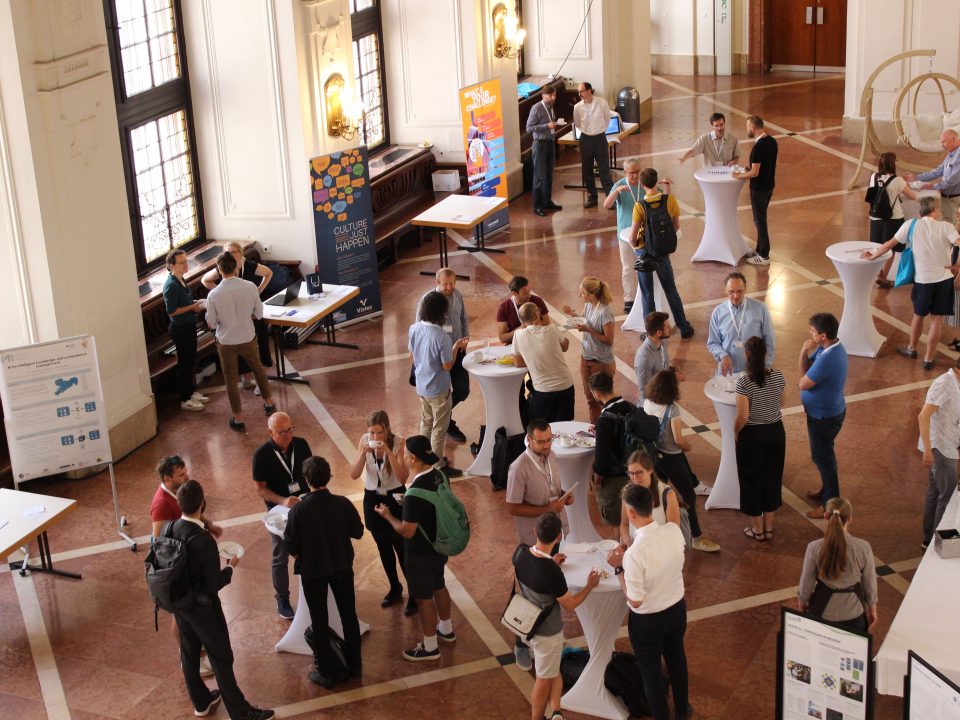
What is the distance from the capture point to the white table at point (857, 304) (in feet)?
36.5

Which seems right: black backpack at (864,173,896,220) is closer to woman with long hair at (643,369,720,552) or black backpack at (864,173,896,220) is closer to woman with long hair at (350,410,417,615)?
woman with long hair at (643,369,720,552)

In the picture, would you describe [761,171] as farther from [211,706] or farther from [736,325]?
[211,706]

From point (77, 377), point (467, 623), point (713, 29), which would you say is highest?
point (713, 29)

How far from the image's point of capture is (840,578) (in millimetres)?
6352

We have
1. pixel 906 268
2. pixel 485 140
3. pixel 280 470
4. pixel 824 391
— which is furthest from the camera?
pixel 485 140

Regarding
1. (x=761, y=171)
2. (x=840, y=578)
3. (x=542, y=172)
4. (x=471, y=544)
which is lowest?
(x=471, y=544)

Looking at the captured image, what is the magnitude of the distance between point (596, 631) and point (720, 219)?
7600 mm

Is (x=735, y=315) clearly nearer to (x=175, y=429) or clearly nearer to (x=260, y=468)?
(x=260, y=468)

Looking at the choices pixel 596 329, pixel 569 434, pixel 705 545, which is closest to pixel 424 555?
pixel 569 434

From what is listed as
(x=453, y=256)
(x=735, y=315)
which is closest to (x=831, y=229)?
(x=453, y=256)

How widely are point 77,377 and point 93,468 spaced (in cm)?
129

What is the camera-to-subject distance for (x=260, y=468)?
24.4 feet

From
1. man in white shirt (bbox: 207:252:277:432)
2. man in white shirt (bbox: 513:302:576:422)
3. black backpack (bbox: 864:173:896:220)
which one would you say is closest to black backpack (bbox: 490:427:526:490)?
man in white shirt (bbox: 513:302:576:422)

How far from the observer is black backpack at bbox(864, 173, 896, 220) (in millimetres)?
11938
